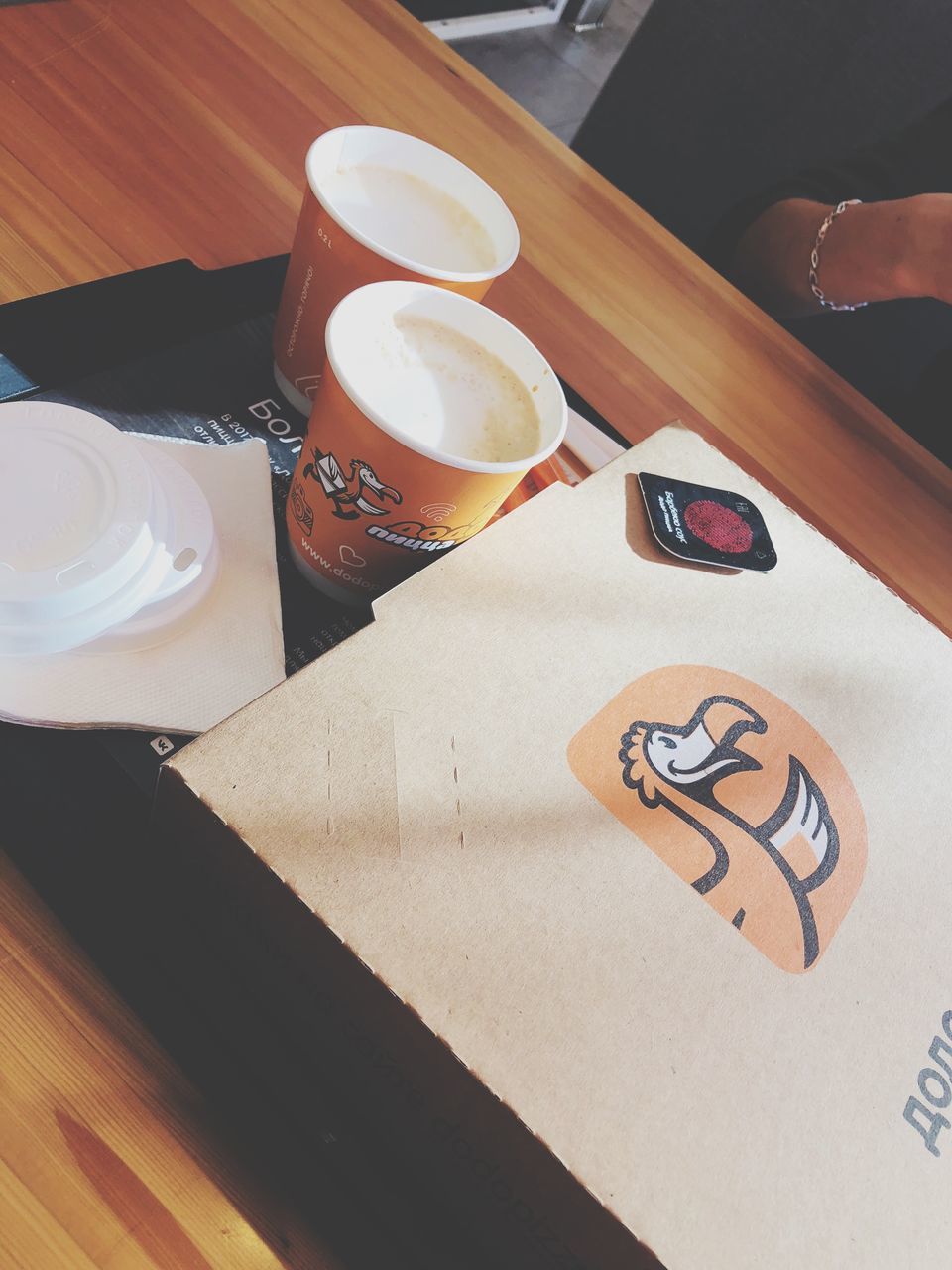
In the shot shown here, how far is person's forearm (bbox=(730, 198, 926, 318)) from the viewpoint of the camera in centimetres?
111

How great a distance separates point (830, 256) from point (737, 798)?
39.1 inches

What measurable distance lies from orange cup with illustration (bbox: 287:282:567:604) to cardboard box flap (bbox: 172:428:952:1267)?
0.04 metres

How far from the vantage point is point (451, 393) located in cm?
51

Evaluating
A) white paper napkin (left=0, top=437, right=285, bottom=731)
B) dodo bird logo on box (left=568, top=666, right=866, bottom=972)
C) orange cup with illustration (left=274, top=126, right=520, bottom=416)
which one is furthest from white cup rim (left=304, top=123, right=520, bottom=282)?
dodo bird logo on box (left=568, top=666, right=866, bottom=972)

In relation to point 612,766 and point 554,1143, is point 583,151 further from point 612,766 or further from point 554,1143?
point 554,1143

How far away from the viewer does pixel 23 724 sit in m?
0.44

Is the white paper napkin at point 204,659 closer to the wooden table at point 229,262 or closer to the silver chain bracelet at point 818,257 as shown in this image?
the wooden table at point 229,262

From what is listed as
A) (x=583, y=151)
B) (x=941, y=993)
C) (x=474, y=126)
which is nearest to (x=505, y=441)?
(x=941, y=993)

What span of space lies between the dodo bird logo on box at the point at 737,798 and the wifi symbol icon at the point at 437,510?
0.44ft

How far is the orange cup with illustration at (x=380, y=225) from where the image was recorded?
0.55 meters

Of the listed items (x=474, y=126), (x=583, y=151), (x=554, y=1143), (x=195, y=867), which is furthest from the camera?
(x=583, y=151)

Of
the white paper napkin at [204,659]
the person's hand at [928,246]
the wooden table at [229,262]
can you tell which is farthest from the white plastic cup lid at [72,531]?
the person's hand at [928,246]

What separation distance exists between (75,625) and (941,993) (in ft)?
1.41

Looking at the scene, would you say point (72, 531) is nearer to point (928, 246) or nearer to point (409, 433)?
point (409, 433)
